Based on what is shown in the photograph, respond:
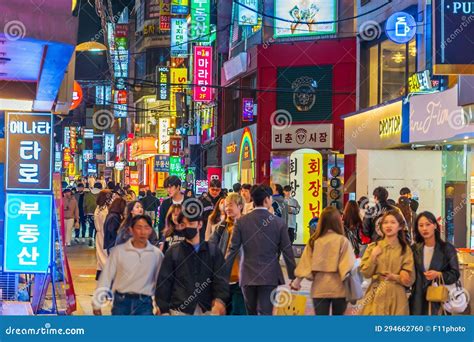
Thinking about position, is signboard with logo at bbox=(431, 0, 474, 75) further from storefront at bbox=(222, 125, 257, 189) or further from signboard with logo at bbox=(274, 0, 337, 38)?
storefront at bbox=(222, 125, 257, 189)

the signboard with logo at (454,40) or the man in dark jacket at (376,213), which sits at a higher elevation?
the signboard with logo at (454,40)

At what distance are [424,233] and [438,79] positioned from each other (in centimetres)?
1349

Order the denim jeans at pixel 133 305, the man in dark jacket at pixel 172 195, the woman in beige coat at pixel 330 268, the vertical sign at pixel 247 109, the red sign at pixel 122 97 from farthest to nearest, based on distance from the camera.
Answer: the red sign at pixel 122 97 → the vertical sign at pixel 247 109 → the man in dark jacket at pixel 172 195 → the woman in beige coat at pixel 330 268 → the denim jeans at pixel 133 305

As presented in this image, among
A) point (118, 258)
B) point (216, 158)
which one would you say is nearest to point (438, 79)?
point (118, 258)

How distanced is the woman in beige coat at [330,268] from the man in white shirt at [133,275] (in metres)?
2.00

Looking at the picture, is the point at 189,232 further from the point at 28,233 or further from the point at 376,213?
the point at 376,213

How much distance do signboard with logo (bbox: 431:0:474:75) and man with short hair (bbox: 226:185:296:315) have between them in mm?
3183

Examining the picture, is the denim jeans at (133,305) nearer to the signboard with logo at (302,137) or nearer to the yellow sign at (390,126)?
the yellow sign at (390,126)

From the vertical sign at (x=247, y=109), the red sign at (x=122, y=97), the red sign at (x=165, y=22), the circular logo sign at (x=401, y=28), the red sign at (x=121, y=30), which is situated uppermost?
the red sign at (x=121, y=30)

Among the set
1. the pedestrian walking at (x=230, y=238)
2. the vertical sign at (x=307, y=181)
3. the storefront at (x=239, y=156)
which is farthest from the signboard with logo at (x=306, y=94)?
the pedestrian walking at (x=230, y=238)

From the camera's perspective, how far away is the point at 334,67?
38000 millimetres

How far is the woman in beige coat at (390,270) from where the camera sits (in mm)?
10695

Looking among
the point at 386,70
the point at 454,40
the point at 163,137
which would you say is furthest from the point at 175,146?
the point at 454,40

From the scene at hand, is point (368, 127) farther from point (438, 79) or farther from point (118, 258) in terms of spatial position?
point (118, 258)
